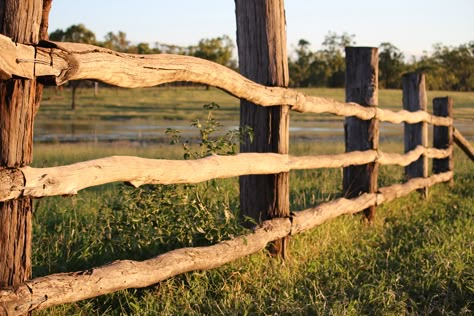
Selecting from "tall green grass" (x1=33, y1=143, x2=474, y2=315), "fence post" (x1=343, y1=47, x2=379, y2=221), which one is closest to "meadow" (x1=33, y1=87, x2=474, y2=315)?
"tall green grass" (x1=33, y1=143, x2=474, y2=315)

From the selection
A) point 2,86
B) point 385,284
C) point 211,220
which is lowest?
point 385,284

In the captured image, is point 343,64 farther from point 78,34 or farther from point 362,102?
point 362,102

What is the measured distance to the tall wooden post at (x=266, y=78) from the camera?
15.8 ft

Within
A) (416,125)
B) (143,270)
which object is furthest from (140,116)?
(143,270)

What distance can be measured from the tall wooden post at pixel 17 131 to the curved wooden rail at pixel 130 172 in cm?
7

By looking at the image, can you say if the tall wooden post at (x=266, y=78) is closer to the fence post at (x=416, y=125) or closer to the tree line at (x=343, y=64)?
the fence post at (x=416, y=125)

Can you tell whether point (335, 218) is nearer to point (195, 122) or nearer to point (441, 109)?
point (195, 122)

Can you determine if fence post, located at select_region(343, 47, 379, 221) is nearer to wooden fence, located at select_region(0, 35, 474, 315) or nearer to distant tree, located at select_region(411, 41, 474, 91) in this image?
wooden fence, located at select_region(0, 35, 474, 315)

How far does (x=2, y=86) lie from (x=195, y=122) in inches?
65.8

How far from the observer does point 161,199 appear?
4.14 m

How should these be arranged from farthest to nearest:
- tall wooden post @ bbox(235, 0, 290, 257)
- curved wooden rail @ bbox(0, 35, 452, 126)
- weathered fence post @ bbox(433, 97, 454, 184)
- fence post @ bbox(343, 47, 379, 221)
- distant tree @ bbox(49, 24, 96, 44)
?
distant tree @ bbox(49, 24, 96, 44), weathered fence post @ bbox(433, 97, 454, 184), fence post @ bbox(343, 47, 379, 221), tall wooden post @ bbox(235, 0, 290, 257), curved wooden rail @ bbox(0, 35, 452, 126)

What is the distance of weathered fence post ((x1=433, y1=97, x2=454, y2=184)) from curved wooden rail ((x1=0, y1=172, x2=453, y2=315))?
4783 millimetres

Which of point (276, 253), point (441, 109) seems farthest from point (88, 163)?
point (441, 109)

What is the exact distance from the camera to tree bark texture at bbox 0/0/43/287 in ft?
9.14
